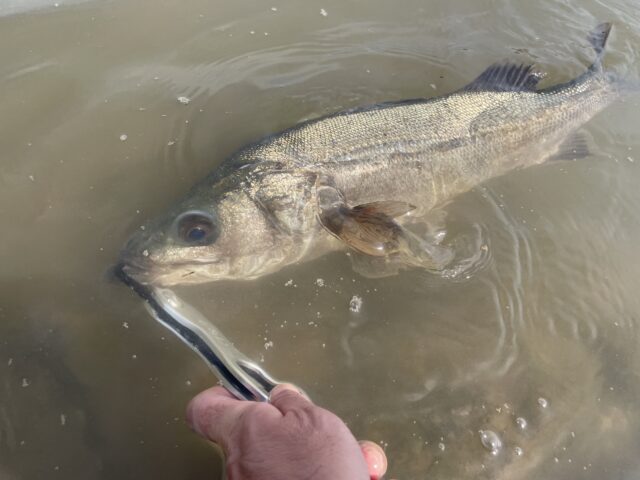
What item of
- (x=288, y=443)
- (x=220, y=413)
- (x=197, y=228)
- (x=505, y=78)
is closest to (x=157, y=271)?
(x=197, y=228)

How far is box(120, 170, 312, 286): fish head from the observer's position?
284 centimetres

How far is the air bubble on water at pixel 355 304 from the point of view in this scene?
10.5 ft

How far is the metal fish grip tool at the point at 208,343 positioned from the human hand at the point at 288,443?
10.7 inches

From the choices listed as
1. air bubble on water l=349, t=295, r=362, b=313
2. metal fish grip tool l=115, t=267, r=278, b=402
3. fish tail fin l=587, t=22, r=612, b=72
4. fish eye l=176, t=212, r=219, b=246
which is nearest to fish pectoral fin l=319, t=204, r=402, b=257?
air bubble on water l=349, t=295, r=362, b=313

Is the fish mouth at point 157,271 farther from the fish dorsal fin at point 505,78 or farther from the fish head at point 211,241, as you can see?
the fish dorsal fin at point 505,78

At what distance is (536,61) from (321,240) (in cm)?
316

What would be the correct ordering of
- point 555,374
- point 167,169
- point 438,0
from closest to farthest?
point 555,374 < point 167,169 < point 438,0

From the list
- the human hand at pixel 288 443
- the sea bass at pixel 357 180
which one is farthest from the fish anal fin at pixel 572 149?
the human hand at pixel 288 443

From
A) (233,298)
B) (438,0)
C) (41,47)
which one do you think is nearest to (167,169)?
(233,298)

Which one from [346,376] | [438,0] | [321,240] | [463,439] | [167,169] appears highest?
[438,0]

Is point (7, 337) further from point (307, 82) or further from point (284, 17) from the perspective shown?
point (284, 17)

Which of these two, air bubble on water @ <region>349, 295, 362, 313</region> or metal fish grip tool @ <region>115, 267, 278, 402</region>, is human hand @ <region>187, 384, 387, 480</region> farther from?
air bubble on water @ <region>349, 295, 362, 313</region>

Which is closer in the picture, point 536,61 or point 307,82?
point 307,82

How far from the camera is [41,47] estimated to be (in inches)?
177
